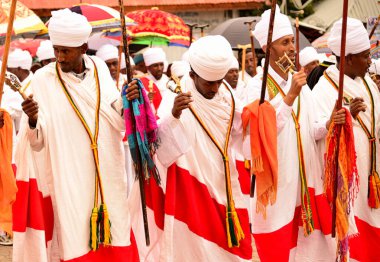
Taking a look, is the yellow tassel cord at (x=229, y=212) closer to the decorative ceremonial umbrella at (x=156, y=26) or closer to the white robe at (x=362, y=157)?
the white robe at (x=362, y=157)

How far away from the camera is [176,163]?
7.70 meters

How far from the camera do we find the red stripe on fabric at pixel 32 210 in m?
7.44

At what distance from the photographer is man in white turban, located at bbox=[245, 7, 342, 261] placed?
7977 millimetres

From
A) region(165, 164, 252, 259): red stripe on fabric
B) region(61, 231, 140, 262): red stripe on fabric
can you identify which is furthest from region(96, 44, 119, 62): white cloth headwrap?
region(61, 231, 140, 262): red stripe on fabric

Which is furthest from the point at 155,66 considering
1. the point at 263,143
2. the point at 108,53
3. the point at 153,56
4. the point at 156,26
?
the point at 263,143

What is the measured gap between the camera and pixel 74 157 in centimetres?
742

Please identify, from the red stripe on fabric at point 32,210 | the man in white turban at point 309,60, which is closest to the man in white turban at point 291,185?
the red stripe on fabric at point 32,210

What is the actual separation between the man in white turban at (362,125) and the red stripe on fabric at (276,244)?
0.83 m

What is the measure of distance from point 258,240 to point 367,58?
1.97 meters

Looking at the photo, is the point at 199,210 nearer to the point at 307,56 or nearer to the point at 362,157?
the point at 362,157

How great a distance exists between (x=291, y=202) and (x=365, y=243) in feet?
3.48

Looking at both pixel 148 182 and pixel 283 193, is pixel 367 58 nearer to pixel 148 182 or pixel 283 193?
pixel 283 193

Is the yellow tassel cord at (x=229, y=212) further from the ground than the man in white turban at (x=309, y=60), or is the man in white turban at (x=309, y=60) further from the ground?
the man in white turban at (x=309, y=60)

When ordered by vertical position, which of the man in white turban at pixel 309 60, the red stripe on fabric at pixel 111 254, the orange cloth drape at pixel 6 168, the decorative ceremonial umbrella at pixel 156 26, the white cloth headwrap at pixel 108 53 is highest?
the decorative ceremonial umbrella at pixel 156 26
